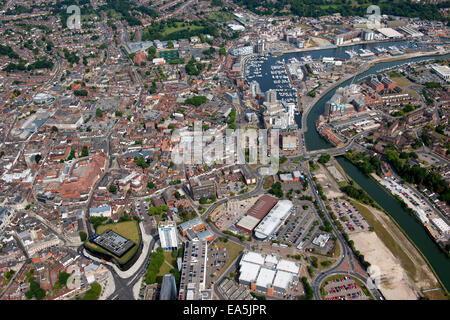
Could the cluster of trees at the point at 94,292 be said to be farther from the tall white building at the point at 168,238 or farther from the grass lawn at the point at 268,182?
the grass lawn at the point at 268,182

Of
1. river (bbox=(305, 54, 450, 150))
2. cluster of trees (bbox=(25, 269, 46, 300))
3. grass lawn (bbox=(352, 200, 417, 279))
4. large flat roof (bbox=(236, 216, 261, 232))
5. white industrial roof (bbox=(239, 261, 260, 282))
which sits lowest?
river (bbox=(305, 54, 450, 150))

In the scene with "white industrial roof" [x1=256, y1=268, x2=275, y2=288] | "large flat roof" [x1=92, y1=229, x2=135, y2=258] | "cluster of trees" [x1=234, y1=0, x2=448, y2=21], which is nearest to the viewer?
"white industrial roof" [x1=256, y1=268, x2=275, y2=288]

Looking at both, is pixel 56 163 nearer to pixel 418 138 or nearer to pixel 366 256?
pixel 366 256

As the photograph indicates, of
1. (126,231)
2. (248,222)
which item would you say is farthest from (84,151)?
(248,222)

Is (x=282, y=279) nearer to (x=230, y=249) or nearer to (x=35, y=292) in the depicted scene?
(x=230, y=249)

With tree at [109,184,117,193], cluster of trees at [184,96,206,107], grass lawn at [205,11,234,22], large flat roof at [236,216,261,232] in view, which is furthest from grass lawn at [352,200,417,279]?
grass lawn at [205,11,234,22]

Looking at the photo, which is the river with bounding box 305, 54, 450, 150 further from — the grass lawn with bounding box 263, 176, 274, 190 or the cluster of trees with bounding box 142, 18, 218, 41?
the cluster of trees with bounding box 142, 18, 218, 41

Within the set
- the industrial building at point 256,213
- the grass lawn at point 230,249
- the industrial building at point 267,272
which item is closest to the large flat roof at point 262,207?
the industrial building at point 256,213
